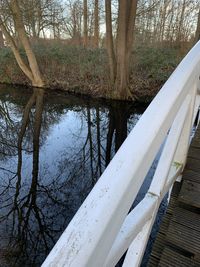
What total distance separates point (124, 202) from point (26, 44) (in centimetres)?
1316

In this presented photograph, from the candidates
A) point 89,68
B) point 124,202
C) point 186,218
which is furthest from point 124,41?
point 124,202

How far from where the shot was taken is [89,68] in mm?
11656

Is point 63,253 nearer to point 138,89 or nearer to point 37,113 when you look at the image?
point 37,113

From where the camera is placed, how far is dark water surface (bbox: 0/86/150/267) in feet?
A: 11.0

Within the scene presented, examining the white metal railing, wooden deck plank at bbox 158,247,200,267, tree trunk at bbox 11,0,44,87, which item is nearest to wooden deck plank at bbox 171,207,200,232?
wooden deck plank at bbox 158,247,200,267

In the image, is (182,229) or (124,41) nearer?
(182,229)

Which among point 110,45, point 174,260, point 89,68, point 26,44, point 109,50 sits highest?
point 26,44

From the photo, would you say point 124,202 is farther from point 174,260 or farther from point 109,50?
point 109,50

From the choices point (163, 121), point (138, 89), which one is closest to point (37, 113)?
point (138, 89)

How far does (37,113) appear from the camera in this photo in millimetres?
8617

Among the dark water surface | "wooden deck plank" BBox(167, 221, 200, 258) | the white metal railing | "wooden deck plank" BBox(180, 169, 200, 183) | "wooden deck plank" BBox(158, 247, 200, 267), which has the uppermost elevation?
the white metal railing

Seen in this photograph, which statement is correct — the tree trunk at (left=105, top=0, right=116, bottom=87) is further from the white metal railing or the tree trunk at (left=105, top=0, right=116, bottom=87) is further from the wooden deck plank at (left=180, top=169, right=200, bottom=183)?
the white metal railing

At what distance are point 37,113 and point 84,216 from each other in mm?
8400

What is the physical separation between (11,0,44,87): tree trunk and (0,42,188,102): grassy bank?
1.64ft
